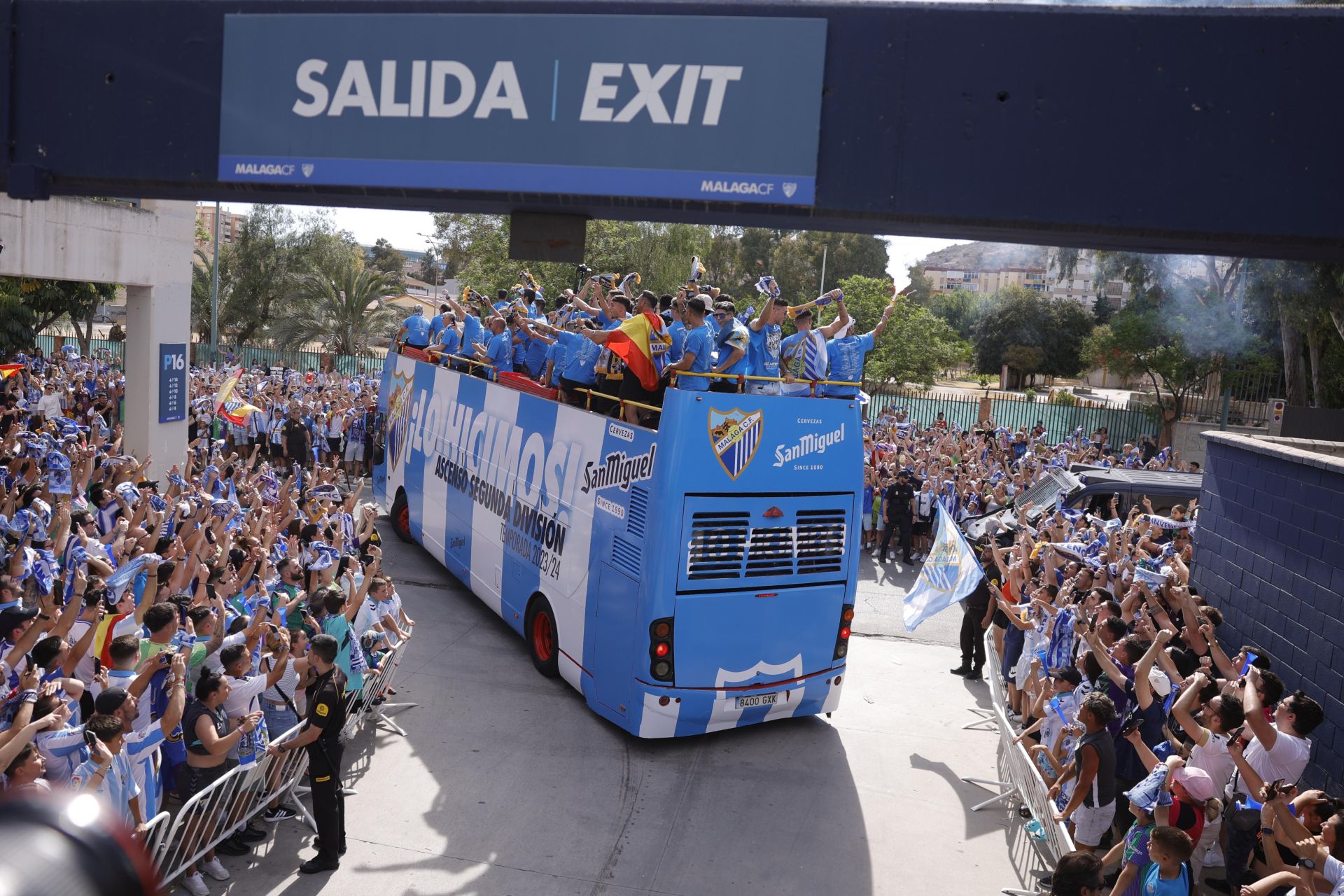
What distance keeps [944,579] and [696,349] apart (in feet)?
13.0

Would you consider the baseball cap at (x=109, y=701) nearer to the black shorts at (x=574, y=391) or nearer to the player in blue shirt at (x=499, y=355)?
the black shorts at (x=574, y=391)

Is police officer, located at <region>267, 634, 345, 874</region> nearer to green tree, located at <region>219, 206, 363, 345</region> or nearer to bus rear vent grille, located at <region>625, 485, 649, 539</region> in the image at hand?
bus rear vent grille, located at <region>625, 485, 649, 539</region>

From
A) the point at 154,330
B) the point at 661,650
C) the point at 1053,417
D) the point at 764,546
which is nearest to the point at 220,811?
the point at 661,650

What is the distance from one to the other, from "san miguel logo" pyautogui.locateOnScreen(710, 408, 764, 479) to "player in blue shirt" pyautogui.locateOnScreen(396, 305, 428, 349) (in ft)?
30.7

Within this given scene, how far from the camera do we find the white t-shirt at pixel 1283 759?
19.5ft

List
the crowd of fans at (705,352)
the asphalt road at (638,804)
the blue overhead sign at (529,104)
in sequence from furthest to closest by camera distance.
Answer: the crowd of fans at (705,352)
the asphalt road at (638,804)
the blue overhead sign at (529,104)

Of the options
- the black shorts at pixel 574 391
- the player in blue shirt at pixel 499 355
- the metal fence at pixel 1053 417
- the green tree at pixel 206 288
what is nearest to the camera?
the black shorts at pixel 574 391

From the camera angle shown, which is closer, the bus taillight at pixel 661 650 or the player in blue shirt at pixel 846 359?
the bus taillight at pixel 661 650

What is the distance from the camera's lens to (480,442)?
1312 centimetres

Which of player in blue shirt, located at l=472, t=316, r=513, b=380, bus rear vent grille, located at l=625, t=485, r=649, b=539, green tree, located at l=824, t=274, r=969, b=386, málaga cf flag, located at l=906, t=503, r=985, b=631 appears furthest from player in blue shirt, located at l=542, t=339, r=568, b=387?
green tree, located at l=824, t=274, r=969, b=386

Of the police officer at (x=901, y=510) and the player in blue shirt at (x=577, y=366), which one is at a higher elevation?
the player in blue shirt at (x=577, y=366)

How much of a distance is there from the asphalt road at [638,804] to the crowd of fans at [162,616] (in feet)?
2.98

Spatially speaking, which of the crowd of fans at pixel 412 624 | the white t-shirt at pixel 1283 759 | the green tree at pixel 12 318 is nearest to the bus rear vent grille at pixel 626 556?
the crowd of fans at pixel 412 624

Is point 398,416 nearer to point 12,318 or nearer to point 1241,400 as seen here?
point 12,318
